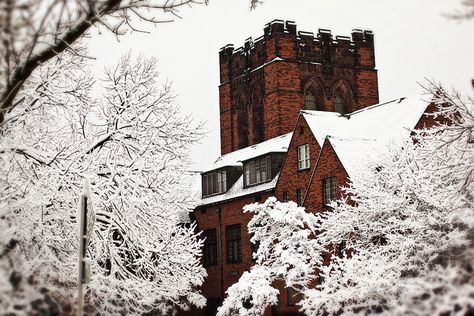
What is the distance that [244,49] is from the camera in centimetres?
5753

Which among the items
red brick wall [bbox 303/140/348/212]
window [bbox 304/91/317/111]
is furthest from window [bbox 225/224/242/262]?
window [bbox 304/91/317/111]

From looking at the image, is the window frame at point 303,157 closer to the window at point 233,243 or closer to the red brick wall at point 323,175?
the red brick wall at point 323,175

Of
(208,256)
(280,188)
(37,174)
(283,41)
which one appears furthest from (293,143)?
(37,174)

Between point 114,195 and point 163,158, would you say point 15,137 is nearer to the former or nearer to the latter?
point 114,195

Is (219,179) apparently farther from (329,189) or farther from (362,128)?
(329,189)

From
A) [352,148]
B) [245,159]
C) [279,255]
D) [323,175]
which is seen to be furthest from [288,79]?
[279,255]

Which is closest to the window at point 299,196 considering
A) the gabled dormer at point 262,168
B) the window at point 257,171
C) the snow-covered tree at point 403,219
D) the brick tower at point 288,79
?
the gabled dormer at point 262,168

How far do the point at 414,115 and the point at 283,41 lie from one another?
2099 centimetres

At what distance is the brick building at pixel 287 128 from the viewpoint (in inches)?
1348

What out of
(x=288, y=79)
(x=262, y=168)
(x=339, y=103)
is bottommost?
(x=262, y=168)

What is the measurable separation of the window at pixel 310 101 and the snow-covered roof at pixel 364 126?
1423 centimetres

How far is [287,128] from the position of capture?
167 ft

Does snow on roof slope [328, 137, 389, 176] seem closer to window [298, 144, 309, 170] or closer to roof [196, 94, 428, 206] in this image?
roof [196, 94, 428, 206]

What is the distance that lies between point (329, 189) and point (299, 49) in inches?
863
